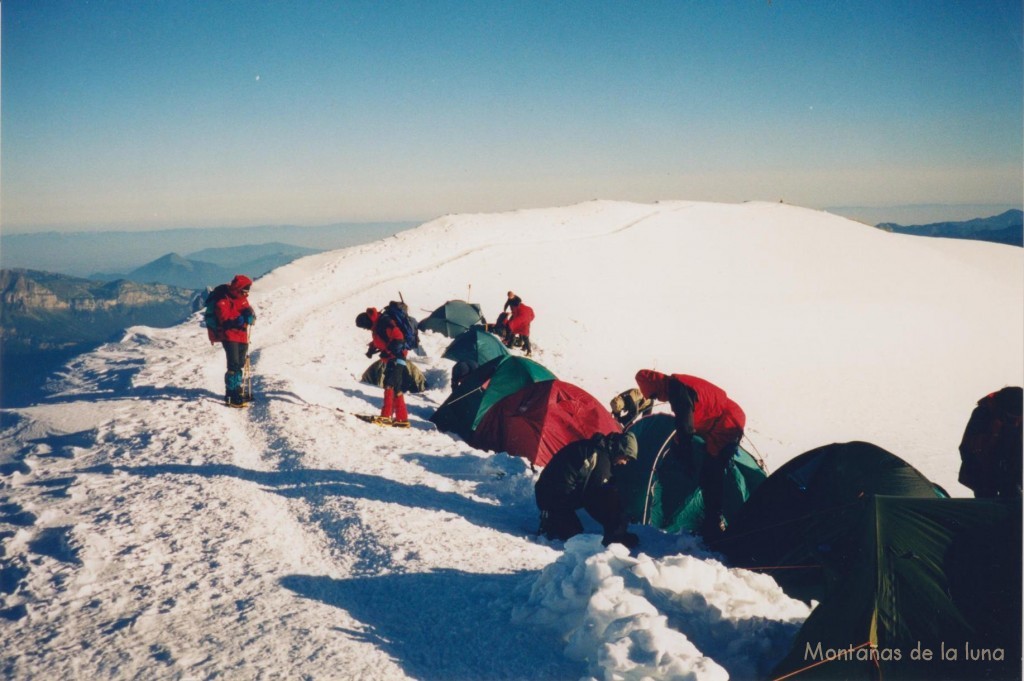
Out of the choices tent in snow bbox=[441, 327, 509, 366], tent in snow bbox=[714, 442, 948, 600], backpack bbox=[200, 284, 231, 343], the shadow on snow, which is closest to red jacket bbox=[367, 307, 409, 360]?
backpack bbox=[200, 284, 231, 343]

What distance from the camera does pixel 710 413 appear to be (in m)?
7.97

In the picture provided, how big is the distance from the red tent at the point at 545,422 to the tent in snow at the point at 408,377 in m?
4.78

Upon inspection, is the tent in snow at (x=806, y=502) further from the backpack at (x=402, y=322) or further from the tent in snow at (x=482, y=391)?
the backpack at (x=402, y=322)

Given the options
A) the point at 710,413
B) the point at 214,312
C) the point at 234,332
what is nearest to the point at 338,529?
the point at 710,413

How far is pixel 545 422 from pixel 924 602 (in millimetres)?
6276

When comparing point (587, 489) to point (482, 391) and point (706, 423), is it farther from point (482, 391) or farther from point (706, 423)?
point (482, 391)

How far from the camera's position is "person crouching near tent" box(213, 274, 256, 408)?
11.7 metres

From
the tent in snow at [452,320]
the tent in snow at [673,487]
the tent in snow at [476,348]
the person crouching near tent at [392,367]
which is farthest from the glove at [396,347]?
the tent in snow at [452,320]

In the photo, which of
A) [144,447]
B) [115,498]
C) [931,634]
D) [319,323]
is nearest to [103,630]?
[115,498]

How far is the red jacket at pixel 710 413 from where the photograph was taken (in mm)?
7895

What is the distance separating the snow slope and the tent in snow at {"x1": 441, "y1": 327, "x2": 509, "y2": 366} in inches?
22.3

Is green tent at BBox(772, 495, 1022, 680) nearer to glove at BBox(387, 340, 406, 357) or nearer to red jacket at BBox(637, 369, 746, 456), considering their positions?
red jacket at BBox(637, 369, 746, 456)

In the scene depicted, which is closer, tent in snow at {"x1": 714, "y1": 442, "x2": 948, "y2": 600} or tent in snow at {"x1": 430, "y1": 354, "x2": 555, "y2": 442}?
tent in snow at {"x1": 714, "y1": 442, "x2": 948, "y2": 600}

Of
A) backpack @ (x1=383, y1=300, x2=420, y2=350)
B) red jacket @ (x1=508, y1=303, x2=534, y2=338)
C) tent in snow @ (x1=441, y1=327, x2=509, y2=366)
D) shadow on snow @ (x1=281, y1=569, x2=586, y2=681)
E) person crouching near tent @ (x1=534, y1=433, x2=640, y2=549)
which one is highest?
backpack @ (x1=383, y1=300, x2=420, y2=350)
